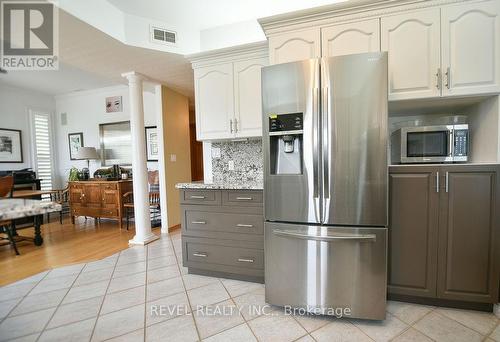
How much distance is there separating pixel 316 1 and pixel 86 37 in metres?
2.30

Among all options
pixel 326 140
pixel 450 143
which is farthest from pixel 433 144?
pixel 326 140

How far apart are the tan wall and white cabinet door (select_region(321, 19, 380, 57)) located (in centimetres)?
282

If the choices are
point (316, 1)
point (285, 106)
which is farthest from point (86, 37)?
point (316, 1)

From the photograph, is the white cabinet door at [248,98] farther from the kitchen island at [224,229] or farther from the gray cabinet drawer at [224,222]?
the gray cabinet drawer at [224,222]

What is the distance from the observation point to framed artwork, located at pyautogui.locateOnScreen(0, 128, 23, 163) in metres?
4.59

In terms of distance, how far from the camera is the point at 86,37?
2.32 m

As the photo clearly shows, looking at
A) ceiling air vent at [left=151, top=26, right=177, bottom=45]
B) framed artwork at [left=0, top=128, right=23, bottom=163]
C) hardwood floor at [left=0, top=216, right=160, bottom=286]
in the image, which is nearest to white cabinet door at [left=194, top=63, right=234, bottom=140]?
ceiling air vent at [left=151, top=26, right=177, bottom=45]

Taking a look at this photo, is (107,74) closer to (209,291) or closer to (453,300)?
(209,291)

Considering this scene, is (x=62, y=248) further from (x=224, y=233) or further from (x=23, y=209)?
(x=23, y=209)

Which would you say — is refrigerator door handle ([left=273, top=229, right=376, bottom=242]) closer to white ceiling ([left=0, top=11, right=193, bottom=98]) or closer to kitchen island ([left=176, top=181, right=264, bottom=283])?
kitchen island ([left=176, top=181, right=264, bottom=283])

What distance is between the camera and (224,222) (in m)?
2.27

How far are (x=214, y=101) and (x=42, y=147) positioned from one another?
5101mm

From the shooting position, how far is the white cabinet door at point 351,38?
6.03 ft

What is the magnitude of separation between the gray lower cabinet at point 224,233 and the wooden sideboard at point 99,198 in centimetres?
246
